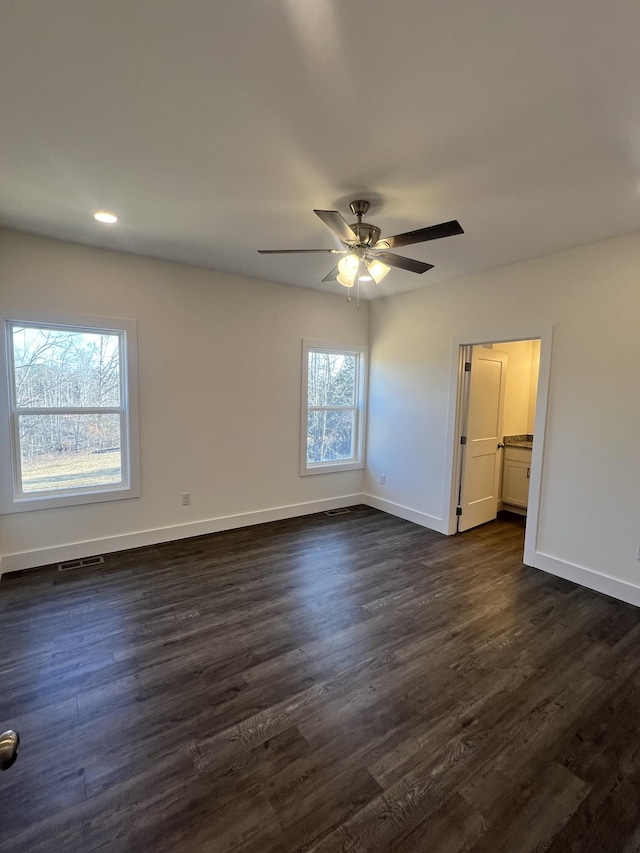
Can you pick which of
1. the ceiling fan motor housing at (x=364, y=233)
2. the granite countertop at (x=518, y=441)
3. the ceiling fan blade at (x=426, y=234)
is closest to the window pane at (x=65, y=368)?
the ceiling fan motor housing at (x=364, y=233)

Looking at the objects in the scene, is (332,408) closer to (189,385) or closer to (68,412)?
(189,385)

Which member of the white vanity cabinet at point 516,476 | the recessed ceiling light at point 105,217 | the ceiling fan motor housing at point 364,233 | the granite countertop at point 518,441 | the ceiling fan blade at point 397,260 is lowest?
the white vanity cabinet at point 516,476

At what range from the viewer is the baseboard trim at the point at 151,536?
3.31 metres

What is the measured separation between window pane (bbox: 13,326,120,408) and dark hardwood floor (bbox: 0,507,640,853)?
4.85ft

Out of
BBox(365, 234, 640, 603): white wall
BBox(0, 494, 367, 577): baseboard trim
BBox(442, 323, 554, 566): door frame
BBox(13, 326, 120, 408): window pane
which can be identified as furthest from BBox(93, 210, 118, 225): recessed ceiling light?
BBox(442, 323, 554, 566): door frame

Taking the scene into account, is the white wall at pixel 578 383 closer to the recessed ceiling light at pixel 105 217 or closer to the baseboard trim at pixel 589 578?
the baseboard trim at pixel 589 578

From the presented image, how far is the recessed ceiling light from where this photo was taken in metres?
2.74

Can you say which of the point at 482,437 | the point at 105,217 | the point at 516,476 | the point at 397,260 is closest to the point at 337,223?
the point at 397,260

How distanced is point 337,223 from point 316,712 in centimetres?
252

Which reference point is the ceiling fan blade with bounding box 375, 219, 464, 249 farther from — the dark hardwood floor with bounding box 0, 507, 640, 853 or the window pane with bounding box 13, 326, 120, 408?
the window pane with bounding box 13, 326, 120, 408

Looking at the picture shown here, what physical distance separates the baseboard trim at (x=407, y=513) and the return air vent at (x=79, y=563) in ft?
10.4

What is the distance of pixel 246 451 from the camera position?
4.34 m

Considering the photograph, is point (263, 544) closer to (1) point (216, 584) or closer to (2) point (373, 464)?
(1) point (216, 584)

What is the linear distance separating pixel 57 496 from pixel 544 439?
4.26 m
